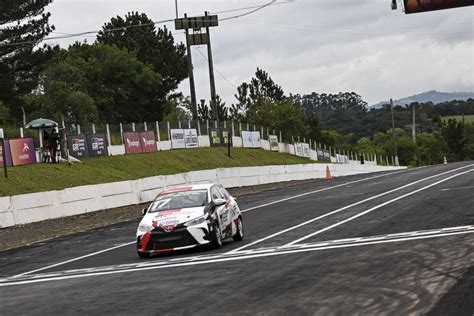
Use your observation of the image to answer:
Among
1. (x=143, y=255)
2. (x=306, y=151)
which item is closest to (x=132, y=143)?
(x=306, y=151)

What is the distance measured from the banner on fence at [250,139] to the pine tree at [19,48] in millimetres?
17856

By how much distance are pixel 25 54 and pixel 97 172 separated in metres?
27.3

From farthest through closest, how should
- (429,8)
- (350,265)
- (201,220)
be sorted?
(429,8) → (201,220) → (350,265)

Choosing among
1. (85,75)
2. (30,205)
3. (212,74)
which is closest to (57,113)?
(85,75)

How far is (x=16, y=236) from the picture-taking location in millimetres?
25844

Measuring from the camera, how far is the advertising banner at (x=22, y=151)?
128 ft

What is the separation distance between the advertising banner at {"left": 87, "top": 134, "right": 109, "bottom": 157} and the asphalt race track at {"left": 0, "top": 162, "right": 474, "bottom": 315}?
23.6m

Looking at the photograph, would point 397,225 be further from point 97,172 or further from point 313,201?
point 97,172

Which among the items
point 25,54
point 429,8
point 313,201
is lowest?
point 313,201

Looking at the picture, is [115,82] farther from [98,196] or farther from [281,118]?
[98,196]

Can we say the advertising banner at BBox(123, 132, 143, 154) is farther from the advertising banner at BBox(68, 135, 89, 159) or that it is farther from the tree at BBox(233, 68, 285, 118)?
the tree at BBox(233, 68, 285, 118)

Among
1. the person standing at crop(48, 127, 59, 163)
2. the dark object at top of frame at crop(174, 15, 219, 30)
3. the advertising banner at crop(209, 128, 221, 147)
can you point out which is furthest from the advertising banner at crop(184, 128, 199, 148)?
the person standing at crop(48, 127, 59, 163)

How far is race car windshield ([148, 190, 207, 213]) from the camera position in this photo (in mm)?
17578

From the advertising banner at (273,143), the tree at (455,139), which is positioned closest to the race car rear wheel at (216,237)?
the advertising banner at (273,143)
